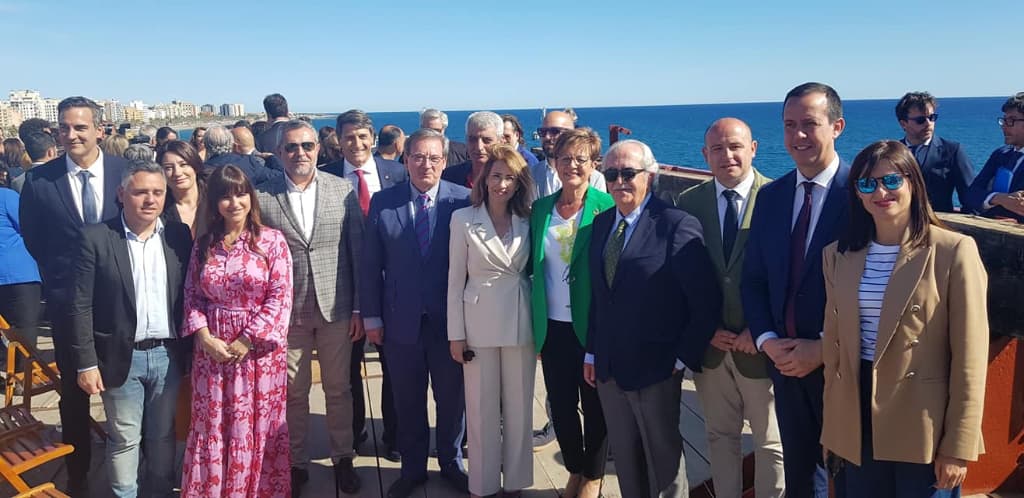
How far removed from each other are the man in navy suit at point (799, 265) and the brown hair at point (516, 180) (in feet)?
3.43

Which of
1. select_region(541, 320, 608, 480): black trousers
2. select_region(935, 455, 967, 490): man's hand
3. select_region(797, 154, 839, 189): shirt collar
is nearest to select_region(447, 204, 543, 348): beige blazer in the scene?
select_region(541, 320, 608, 480): black trousers

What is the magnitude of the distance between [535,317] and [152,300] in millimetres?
1697

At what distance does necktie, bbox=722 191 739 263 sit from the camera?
2.73 meters

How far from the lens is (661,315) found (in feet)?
8.77

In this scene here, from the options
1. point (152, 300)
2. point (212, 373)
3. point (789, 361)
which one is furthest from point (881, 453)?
point (152, 300)

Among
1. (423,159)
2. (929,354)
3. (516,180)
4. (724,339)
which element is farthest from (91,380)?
(929,354)

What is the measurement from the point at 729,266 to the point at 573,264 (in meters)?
0.66

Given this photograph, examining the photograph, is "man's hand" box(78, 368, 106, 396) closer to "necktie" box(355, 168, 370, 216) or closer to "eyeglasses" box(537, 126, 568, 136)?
"necktie" box(355, 168, 370, 216)

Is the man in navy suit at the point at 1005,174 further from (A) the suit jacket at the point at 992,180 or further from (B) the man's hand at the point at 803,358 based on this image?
(B) the man's hand at the point at 803,358

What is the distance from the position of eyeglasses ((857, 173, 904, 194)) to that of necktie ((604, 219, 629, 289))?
3.04ft

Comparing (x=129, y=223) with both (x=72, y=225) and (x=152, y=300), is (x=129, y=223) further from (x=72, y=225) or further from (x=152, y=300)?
(x=72, y=225)

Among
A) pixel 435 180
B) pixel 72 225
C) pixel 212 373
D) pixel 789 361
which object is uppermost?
pixel 435 180

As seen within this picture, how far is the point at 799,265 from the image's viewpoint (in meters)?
2.43


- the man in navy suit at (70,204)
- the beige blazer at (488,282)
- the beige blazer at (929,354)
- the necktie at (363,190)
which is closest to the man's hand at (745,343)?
the beige blazer at (929,354)
